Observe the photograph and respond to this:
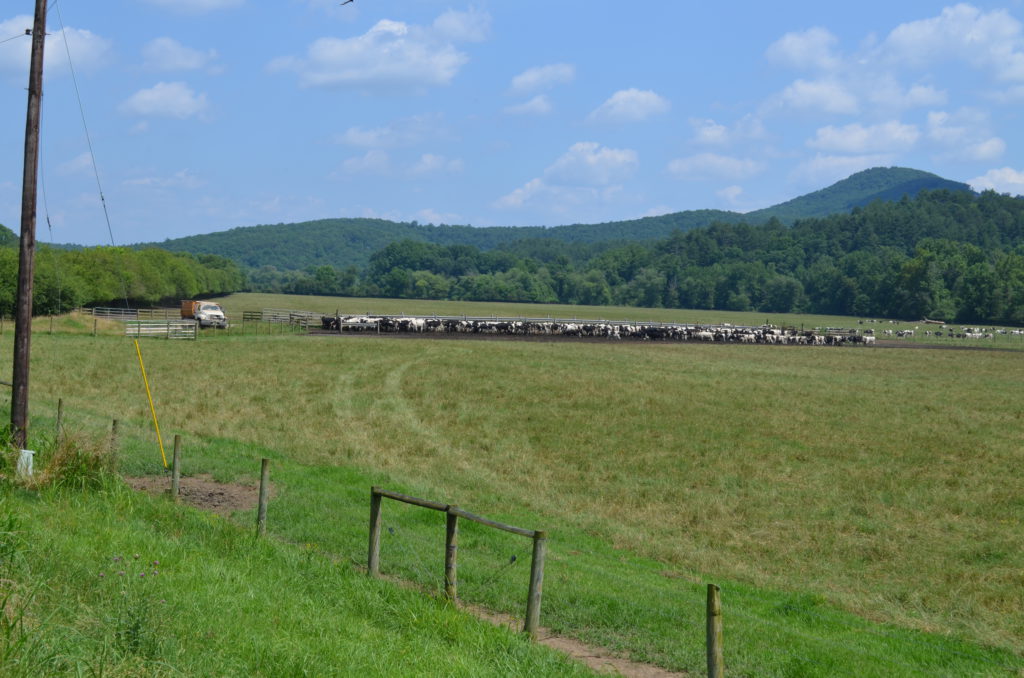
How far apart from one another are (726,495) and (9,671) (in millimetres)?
17384

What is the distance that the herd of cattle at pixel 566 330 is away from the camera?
75.1 meters

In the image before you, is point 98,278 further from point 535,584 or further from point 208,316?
point 535,584

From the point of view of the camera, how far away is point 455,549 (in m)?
10.1

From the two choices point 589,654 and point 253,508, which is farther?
point 253,508

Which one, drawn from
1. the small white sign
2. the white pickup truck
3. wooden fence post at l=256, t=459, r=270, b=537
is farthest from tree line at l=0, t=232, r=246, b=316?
wooden fence post at l=256, t=459, r=270, b=537

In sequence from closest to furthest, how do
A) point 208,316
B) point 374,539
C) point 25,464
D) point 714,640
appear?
point 714,640
point 374,539
point 25,464
point 208,316

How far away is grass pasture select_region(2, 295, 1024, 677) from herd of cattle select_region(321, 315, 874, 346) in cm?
2751

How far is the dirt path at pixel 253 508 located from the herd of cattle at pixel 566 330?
55.6 metres

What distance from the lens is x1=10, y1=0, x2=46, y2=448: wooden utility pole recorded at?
1606 cm

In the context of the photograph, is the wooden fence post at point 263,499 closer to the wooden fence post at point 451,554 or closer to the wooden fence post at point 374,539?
the wooden fence post at point 374,539

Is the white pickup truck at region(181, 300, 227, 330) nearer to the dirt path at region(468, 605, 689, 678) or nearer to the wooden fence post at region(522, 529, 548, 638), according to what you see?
the dirt path at region(468, 605, 689, 678)

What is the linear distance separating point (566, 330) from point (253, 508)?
6621 centimetres

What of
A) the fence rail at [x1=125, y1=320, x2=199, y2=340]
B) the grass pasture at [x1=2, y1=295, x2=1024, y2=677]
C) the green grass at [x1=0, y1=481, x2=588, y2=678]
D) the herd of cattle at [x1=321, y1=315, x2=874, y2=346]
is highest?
the herd of cattle at [x1=321, y1=315, x2=874, y2=346]

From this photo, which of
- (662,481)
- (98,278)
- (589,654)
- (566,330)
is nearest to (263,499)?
(589,654)
